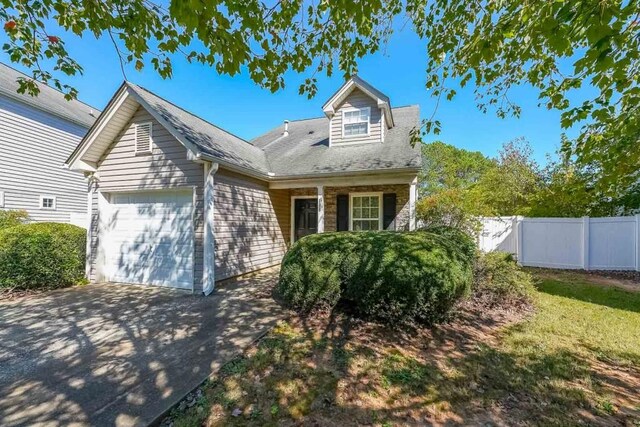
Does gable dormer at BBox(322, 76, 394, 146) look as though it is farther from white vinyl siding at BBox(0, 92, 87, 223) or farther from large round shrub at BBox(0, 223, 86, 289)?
white vinyl siding at BBox(0, 92, 87, 223)

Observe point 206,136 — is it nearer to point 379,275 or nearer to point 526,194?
point 379,275

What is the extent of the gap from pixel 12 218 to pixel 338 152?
1225cm

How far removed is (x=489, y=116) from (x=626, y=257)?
7.99 meters

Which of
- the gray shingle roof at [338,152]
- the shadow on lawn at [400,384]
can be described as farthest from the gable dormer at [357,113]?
the shadow on lawn at [400,384]

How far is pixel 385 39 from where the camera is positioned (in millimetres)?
5238

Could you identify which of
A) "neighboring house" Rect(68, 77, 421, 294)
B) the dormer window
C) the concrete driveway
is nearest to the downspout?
"neighboring house" Rect(68, 77, 421, 294)

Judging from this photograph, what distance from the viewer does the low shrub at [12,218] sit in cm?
1003

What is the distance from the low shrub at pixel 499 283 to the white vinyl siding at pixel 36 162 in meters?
14.6

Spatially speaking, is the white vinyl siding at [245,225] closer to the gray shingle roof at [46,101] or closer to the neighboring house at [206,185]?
the neighboring house at [206,185]

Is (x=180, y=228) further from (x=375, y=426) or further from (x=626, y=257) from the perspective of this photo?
(x=626, y=257)

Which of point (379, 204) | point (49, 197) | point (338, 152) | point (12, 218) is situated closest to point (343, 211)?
point (379, 204)

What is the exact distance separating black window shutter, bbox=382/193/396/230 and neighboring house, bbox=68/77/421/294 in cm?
3

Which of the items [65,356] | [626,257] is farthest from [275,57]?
[626,257]

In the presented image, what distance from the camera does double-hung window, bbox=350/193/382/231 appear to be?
982 centimetres
